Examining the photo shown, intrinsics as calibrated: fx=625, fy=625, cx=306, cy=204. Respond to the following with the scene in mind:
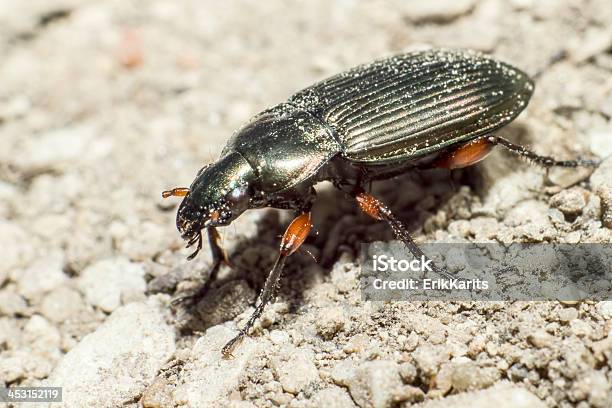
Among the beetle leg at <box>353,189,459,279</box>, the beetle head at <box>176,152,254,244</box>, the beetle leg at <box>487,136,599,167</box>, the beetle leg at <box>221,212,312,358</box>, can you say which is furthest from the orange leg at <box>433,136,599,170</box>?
the beetle head at <box>176,152,254,244</box>

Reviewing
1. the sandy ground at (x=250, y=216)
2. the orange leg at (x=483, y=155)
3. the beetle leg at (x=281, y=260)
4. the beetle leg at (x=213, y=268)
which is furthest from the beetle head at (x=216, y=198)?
the orange leg at (x=483, y=155)

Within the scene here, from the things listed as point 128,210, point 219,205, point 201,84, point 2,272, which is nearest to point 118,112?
point 201,84

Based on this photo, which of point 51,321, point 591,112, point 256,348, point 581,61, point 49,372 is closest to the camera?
point 256,348

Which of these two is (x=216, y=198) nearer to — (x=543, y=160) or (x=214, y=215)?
(x=214, y=215)

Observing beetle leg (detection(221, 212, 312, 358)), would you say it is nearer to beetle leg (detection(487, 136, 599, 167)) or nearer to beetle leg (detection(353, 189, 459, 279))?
beetle leg (detection(353, 189, 459, 279))

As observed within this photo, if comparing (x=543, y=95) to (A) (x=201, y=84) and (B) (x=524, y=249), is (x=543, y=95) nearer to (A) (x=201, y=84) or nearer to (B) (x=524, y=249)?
(B) (x=524, y=249)
